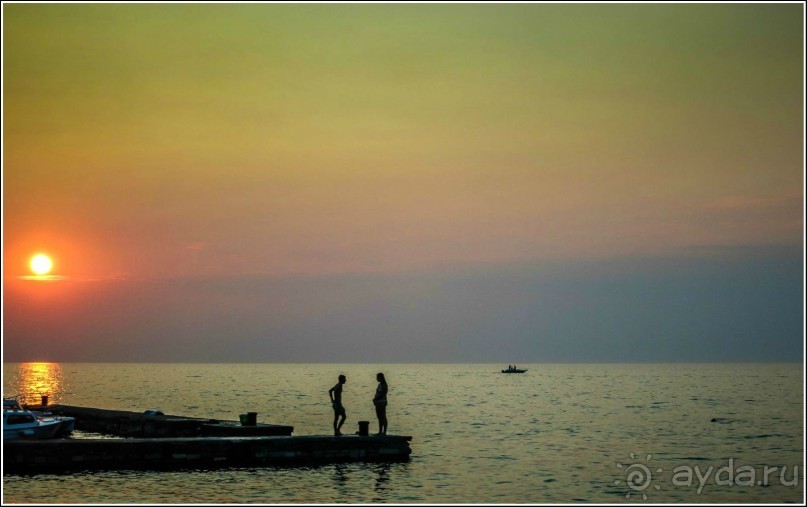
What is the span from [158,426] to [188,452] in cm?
1430

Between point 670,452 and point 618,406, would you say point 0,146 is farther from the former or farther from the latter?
point 618,406

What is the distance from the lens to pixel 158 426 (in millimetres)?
49750

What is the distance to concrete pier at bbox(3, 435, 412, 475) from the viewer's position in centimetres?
3381

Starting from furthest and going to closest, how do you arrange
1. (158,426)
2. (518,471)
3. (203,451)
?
(158,426), (518,471), (203,451)

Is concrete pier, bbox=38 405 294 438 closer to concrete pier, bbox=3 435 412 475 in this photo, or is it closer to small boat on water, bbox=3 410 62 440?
concrete pier, bbox=3 435 412 475

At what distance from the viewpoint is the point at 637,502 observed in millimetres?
34656

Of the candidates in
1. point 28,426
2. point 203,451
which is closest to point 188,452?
point 203,451

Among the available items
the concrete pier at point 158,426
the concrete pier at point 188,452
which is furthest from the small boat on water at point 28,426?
the concrete pier at point 158,426

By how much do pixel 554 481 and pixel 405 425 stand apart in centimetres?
3197

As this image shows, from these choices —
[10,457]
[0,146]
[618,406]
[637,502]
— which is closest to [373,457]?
[637,502]

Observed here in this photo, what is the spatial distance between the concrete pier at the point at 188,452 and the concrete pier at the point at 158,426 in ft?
13.5

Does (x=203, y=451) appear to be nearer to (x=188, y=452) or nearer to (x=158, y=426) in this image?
(x=188, y=452)

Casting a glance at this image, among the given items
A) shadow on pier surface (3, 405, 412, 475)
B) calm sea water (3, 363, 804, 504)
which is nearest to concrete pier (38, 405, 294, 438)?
shadow on pier surface (3, 405, 412, 475)

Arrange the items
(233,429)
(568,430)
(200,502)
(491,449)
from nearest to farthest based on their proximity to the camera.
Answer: (200,502)
(233,429)
(491,449)
(568,430)
